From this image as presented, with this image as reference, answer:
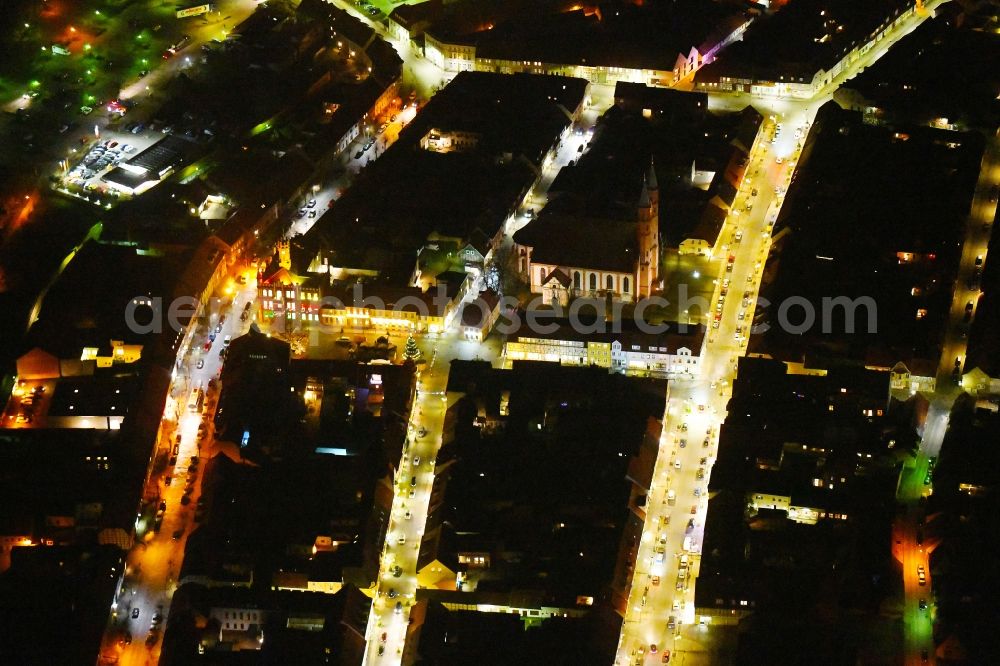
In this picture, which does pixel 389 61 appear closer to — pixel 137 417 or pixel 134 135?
pixel 134 135

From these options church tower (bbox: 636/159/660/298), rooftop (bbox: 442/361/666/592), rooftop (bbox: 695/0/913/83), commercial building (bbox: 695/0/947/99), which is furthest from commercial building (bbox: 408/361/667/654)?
rooftop (bbox: 695/0/913/83)

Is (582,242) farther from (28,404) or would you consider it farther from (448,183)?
(28,404)

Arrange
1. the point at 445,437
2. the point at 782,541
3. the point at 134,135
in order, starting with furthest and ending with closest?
the point at 134,135
the point at 445,437
the point at 782,541

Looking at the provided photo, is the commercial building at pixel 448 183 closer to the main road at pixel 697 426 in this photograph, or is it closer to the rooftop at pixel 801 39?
the rooftop at pixel 801 39

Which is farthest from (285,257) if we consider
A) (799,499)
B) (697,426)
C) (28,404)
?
(799,499)

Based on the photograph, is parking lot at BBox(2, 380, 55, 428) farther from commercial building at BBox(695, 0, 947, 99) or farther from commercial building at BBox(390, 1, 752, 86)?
commercial building at BBox(695, 0, 947, 99)

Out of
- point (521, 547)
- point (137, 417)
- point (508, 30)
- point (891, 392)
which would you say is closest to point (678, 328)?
point (891, 392)
